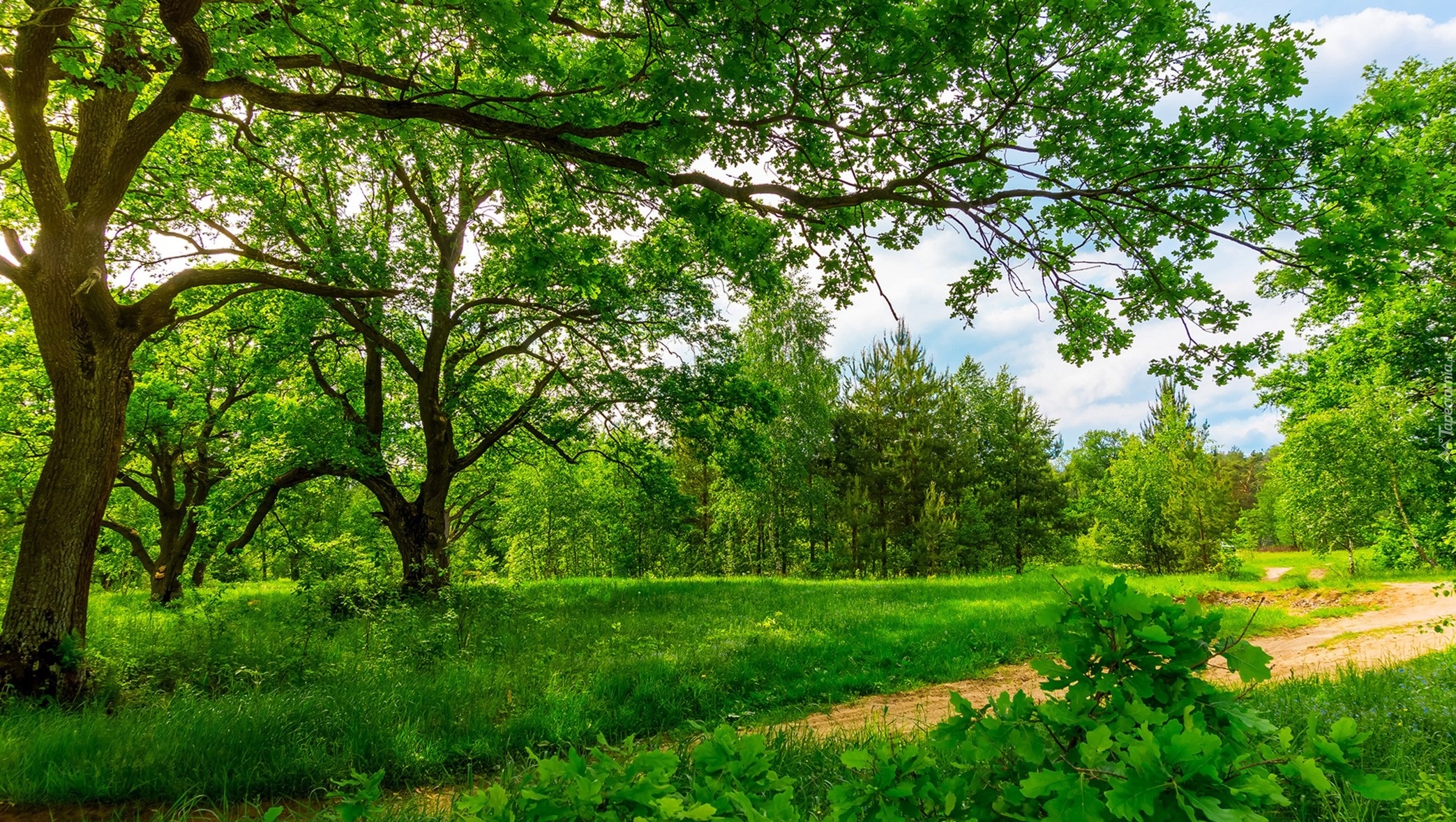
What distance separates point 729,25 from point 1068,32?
110 inches

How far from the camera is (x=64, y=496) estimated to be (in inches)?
226

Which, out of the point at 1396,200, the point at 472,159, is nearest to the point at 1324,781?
the point at 1396,200

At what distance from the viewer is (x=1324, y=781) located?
55.9 inches

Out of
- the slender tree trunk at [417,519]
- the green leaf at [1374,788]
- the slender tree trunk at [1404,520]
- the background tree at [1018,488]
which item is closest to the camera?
the green leaf at [1374,788]

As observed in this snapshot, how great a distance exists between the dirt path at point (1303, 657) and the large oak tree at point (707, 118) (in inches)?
171

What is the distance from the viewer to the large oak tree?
164 inches

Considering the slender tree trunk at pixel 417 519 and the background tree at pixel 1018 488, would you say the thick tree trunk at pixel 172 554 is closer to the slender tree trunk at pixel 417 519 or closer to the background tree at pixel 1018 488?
the slender tree trunk at pixel 417 519

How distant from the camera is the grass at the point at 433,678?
402 cm

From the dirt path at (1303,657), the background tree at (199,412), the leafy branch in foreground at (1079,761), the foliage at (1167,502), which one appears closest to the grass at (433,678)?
the dirt path at (1303,657)

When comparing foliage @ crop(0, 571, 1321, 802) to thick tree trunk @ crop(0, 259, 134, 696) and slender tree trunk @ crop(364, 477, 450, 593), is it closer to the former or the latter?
thick tree trunk @ crop(0, 259, 134, 696)

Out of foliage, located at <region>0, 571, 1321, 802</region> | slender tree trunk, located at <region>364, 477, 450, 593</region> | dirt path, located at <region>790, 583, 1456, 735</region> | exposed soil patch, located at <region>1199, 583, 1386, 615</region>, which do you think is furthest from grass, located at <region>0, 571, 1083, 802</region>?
exposed soil patch, located at <region>1199, 583, 1386, 615</region>

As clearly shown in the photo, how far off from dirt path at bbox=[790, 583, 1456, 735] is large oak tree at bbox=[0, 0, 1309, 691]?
435 cm

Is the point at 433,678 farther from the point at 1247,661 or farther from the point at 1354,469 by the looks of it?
the point at 1354,469

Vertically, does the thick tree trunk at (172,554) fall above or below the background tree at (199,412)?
below
